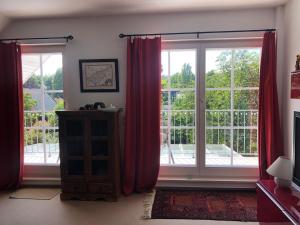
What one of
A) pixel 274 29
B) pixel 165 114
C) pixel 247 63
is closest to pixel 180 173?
pixel 165 114

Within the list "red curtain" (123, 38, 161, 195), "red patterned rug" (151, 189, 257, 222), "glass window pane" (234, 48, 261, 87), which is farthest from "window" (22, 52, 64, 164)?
"glass window pane" (234, 48, 261, 87)

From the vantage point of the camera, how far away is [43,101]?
12.0 ft

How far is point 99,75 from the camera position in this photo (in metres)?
3.44

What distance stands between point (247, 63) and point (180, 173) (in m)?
1.67

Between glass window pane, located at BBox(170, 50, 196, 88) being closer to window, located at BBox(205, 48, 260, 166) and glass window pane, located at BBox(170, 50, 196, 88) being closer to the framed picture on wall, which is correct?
window, located at BBox(205, 48, 260, 166)

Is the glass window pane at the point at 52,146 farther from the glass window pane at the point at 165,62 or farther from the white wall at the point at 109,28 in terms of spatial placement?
the glass window pane at the point at 165,62

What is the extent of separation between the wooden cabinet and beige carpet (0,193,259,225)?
16cm

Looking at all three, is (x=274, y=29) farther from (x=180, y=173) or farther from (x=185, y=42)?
(x=180, y=173)

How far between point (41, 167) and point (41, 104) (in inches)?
34.8

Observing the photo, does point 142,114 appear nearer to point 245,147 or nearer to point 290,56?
point 245,147

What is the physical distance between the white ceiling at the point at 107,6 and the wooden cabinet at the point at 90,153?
1.22 meters

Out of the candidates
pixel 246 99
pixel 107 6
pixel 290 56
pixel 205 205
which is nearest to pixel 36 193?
pixel 205 205

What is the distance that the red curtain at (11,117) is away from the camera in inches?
135

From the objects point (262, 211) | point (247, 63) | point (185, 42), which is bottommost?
point (262, 211)
